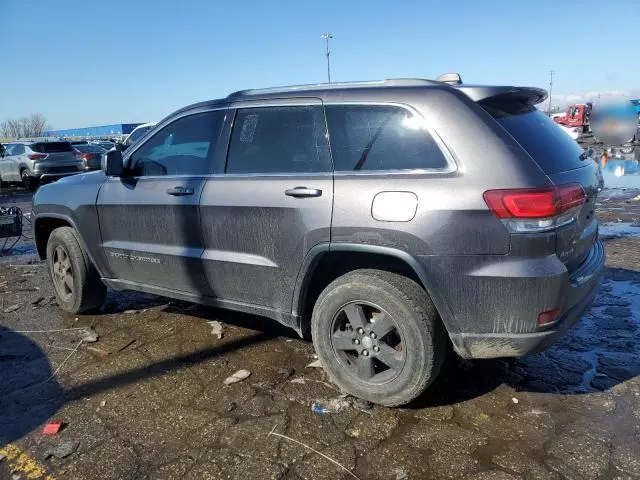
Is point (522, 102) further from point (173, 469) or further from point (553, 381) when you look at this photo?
point (173, 469)

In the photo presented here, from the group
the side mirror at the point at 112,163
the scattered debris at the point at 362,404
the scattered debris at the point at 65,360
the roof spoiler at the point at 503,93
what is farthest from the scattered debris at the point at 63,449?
the roof spoiler at the point at 503,93

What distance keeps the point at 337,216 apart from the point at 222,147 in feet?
3.91

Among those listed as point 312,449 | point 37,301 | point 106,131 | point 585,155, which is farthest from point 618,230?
point 106,131

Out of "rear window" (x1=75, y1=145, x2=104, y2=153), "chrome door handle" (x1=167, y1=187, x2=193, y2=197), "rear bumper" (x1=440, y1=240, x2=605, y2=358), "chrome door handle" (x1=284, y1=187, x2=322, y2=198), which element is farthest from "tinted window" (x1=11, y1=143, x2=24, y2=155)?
"rear bumper" (x1=440, y1=240, x2=605, y2=358)

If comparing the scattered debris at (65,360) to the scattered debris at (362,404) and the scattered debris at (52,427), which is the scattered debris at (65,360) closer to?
the scattered debris at (52,427)

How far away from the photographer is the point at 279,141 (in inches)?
138

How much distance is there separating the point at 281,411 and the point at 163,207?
5.89ft

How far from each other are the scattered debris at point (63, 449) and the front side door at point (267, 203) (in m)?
1.33

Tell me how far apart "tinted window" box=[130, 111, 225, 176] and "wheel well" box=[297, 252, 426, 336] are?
120cm

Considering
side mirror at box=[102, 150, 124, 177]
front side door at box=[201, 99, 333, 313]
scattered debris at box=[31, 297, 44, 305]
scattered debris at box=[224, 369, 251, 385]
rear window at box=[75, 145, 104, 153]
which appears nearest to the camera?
front side door at box=[201, 99, 333, 313]

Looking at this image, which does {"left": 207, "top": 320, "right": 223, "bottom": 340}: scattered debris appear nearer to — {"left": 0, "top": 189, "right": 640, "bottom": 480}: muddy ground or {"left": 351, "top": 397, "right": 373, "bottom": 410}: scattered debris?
{"left": 0, "top": 189, "right": 640, "bottom": 480}: muddy ground

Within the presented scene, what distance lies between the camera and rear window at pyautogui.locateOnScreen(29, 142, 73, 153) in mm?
18000

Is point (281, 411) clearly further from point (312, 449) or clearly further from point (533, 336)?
point (533, 336)

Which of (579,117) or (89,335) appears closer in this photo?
(89,335)
